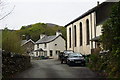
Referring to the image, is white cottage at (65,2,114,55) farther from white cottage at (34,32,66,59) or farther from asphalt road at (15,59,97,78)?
white cottage at (34,32,66,59)

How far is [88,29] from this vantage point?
41219 mm

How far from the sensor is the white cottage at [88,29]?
35.9 metres

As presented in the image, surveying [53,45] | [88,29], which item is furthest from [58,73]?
[53,45]

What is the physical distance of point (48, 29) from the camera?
102875mm

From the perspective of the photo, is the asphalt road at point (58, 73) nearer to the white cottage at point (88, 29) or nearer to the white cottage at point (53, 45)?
the white cottage at point (88, 29)

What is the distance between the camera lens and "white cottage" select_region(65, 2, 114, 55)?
118 feet

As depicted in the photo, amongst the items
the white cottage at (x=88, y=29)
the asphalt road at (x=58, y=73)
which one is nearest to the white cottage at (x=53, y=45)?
the white cottage at (x=88, y=29)

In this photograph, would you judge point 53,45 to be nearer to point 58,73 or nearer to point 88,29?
point 88,29

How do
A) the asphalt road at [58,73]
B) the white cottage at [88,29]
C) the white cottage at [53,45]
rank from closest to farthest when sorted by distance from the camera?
the asphalt road at [58,73] → the white cottage at [88,29] → the white cottage at [53,45]

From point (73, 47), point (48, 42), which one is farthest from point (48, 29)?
point (73, 47)

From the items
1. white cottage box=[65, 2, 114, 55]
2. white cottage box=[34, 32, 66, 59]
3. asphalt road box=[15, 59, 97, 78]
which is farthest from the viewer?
white cottage box=[34, 32, 66, 59]

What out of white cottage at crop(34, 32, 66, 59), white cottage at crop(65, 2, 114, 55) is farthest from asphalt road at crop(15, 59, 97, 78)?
white cottage at crop(34, 32, 66, 59)

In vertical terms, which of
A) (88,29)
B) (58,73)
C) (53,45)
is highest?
(88,29)

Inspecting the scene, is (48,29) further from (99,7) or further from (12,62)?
(12,62)
